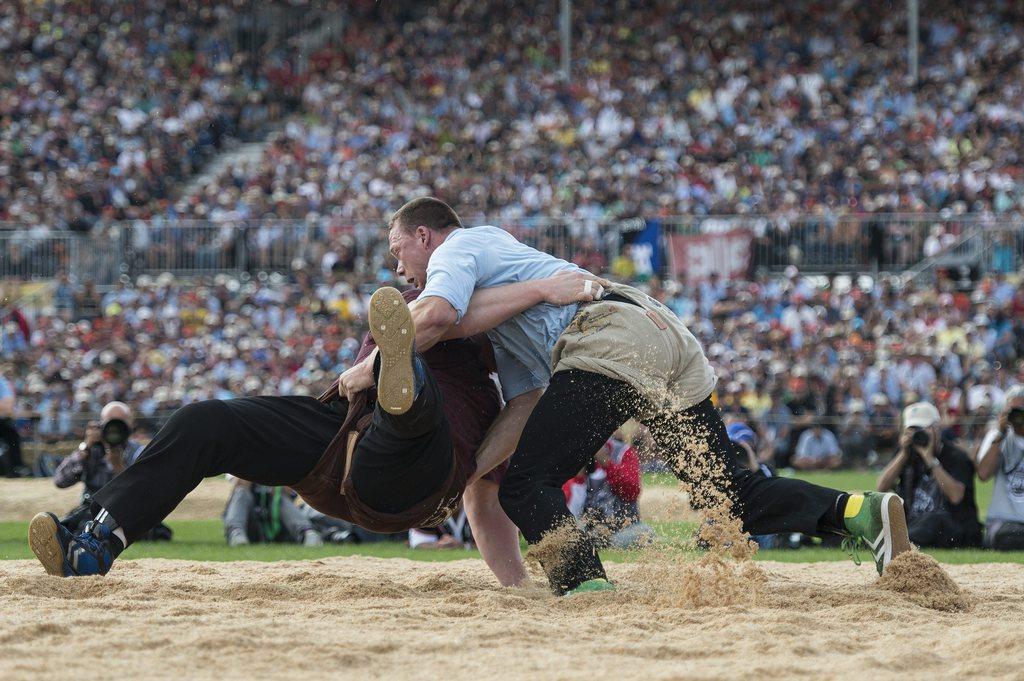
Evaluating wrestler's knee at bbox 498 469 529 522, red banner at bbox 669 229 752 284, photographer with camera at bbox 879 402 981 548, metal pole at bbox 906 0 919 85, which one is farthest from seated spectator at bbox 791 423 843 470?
wrestler's knee at bbox 498 469 529 522

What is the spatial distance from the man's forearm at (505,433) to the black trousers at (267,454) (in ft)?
1.33

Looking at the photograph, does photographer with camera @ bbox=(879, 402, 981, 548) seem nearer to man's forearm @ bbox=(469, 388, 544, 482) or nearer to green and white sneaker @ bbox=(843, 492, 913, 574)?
green and white sneaker @ bbox=(843, 492, 913, 574)

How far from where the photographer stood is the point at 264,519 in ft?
35.2

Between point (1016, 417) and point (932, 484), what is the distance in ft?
2.41

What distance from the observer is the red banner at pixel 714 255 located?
22.7 m

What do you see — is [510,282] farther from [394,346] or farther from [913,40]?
[913,40]

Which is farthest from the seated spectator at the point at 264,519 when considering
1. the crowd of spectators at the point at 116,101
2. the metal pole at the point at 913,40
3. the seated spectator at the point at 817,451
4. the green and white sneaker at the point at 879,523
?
the metal pole at the point at 913,40

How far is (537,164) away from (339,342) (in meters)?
6.85

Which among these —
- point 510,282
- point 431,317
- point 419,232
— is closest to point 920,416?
point 510,282

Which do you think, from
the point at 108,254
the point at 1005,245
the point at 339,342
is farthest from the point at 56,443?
the point at 1005,245

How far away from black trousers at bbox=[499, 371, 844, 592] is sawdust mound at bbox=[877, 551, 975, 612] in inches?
12.6

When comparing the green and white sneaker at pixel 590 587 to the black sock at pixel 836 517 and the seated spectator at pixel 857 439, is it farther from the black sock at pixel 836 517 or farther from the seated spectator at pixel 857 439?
the seated spectator at pixel 857 439

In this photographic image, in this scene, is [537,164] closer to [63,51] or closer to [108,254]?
[108,254]

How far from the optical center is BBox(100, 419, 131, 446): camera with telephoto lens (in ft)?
30.8
